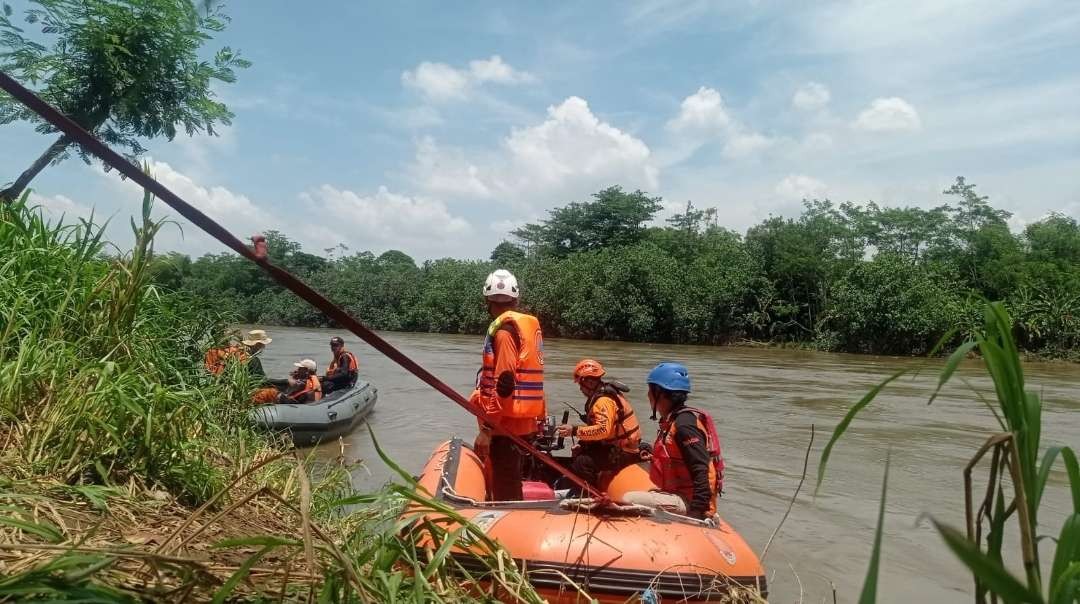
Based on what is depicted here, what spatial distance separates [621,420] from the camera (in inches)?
229

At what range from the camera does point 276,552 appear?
192cm

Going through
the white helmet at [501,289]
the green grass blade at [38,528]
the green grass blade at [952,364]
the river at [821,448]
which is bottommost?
the river at [821,448]

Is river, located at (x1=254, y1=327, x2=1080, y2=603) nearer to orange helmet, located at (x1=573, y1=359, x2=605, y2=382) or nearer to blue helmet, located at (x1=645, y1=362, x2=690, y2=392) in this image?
blue helmet, located at (x1=645, y1=362, x2=690, y2=392)

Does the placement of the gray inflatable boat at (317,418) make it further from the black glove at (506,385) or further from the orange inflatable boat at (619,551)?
the orange inflatable boat at (619,551)

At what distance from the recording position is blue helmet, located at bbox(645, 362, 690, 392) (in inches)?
177

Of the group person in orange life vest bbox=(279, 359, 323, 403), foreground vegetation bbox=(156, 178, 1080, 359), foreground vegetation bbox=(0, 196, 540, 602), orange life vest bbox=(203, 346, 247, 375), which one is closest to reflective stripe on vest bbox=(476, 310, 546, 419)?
foreground vegetation bbox=(0, 196, 540, 602)

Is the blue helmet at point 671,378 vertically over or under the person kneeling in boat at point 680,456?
over

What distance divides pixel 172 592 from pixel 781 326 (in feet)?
126

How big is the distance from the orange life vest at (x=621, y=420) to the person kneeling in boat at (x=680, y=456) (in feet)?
3.53

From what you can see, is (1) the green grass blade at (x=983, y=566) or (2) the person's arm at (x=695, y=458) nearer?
(1) the green grass blade at (x=983, y=566)

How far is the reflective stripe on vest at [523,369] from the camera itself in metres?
4.53

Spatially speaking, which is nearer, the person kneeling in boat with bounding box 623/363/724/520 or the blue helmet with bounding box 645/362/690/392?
the person kneeling in boat with bounding box 623/363/724/520

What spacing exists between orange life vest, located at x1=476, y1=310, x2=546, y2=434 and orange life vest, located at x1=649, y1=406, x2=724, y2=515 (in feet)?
2.52

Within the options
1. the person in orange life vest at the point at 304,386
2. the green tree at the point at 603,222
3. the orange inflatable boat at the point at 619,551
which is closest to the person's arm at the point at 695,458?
the orange inflatable boat at the point at 619,551
